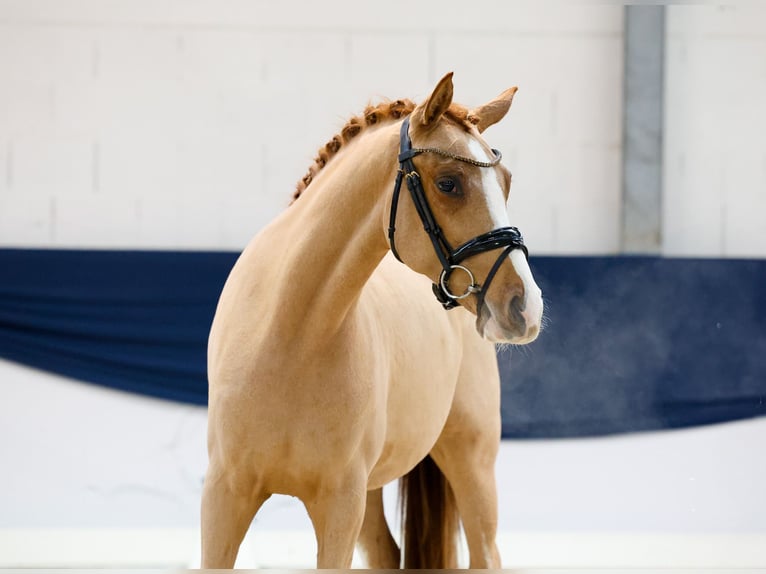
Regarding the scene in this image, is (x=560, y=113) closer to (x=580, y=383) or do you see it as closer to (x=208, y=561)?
(x=580, y=383)

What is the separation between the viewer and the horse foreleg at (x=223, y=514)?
7.83ft

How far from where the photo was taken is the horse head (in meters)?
2.01

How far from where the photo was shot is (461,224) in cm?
211

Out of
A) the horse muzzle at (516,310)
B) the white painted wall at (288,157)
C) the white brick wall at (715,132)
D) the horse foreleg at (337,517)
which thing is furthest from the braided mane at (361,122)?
the white brick wall at (715,132)

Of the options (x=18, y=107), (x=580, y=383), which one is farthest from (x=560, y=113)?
(x=18, y=107)

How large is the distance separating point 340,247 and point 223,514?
2.18 ft

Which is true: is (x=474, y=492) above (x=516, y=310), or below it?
below

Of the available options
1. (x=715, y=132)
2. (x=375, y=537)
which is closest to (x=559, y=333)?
(x=715, y=132)

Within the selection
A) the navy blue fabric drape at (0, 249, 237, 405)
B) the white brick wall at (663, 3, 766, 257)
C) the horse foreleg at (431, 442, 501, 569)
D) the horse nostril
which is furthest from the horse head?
the white brick wall at (663, 3, 766, 257)

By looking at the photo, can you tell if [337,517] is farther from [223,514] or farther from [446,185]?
[446,185]

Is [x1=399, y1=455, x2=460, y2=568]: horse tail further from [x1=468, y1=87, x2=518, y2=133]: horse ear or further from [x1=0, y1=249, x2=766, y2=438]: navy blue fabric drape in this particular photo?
[x1=0, y1=249, x2=766, y2=438]: navy blue fabric drape

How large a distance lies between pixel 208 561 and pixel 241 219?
347 centimetres

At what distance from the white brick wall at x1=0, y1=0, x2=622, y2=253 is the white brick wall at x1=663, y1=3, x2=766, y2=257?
529 mm

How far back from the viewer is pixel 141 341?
5.40 metres
